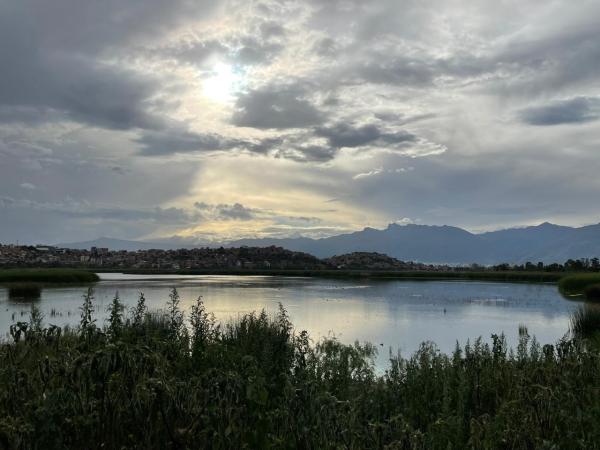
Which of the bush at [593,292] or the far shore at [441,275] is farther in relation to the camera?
the far shore at [441,275]

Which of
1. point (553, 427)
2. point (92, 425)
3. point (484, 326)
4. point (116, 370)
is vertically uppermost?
point (116, 370)

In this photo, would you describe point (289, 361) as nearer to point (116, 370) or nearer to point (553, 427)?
point (553, 427)

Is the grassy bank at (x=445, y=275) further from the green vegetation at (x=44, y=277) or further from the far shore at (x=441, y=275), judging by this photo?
the green vegetation at (x=44, y=277)

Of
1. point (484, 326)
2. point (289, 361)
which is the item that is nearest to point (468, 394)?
point (289, 361)

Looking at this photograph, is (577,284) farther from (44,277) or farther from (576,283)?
(44,277)

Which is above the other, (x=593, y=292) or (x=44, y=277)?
(x=44, y=277)

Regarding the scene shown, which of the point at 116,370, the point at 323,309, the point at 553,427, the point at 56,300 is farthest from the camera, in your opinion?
the point at 56,300

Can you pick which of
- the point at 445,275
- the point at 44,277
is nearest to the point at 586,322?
the point at 44,277

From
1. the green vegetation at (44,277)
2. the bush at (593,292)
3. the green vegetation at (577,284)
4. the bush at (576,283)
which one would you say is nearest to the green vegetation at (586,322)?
the bush at (593,292)

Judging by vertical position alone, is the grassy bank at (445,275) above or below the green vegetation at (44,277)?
below

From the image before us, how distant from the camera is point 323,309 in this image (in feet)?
161

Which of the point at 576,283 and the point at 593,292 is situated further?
the point at 576,283

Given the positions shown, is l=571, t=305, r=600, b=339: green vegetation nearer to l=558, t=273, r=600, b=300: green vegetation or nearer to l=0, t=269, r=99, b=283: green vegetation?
l=558, t=273, r=600, b=300: green vegetation

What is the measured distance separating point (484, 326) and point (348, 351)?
22.3 metres
